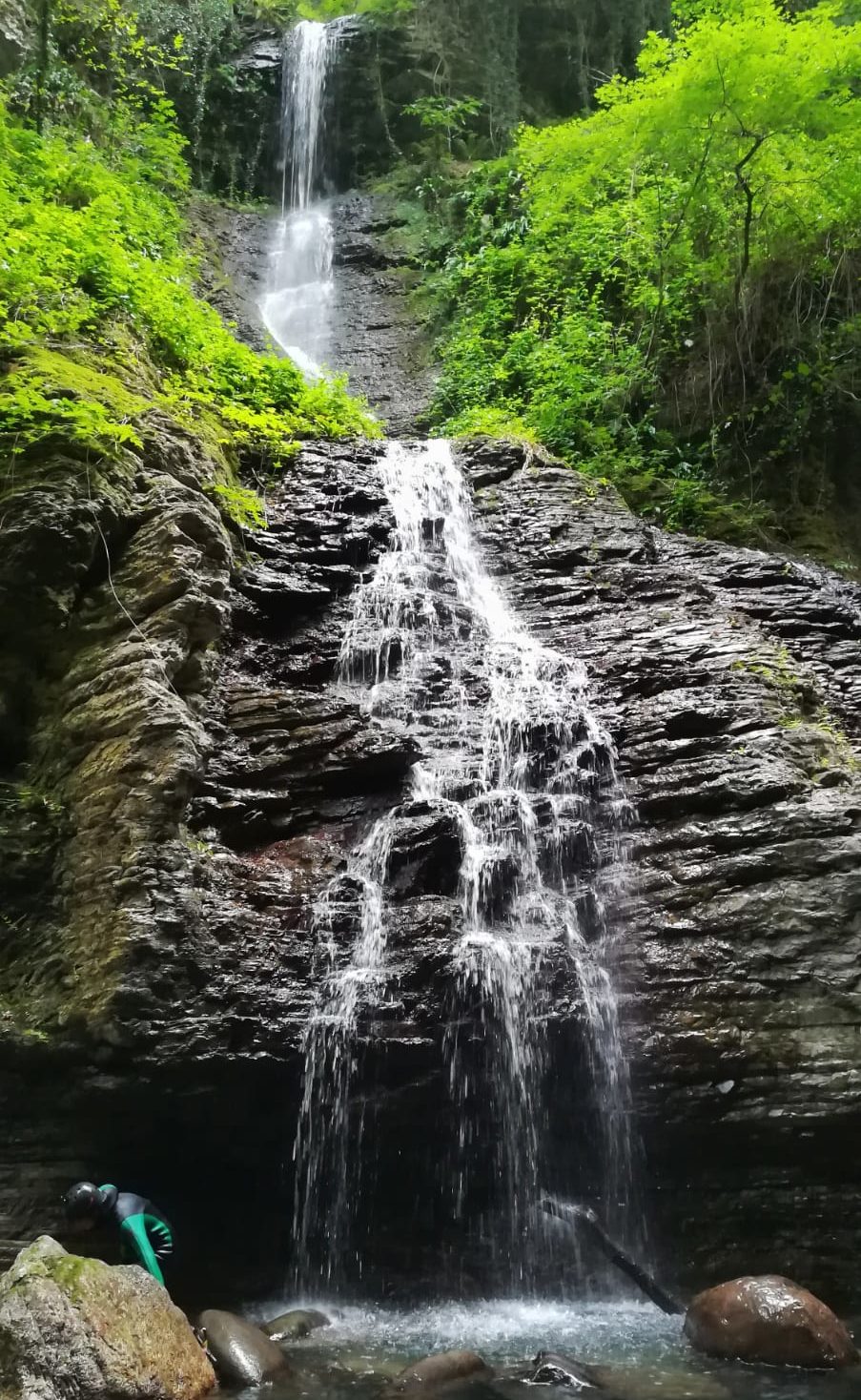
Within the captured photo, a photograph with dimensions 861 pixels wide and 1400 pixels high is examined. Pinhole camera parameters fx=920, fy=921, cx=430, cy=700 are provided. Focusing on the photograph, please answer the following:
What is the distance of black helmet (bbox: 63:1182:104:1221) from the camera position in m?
Answer: 5.54

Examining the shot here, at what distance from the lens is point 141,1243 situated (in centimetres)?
548

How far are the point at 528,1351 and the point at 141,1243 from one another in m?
2.41

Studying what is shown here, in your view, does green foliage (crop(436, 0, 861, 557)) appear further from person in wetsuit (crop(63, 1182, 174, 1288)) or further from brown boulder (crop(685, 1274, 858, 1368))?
person in wetsuit (crop(63, 1182, 174, 1288))

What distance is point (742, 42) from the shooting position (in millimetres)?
11930

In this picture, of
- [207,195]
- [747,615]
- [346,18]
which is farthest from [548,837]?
[346,18]

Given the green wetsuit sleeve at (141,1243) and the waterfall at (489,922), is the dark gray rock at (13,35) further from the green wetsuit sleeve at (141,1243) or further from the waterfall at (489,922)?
the green wetsuit sleeve at (141,1243)

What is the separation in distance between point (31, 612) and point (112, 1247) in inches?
200

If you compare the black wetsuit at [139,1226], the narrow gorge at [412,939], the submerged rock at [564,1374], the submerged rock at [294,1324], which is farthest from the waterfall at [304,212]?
the submerged rock at [564,1374]

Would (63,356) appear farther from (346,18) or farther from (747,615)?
(346,18)

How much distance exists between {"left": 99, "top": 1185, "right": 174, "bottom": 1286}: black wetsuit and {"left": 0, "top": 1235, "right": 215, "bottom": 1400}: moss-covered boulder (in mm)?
533

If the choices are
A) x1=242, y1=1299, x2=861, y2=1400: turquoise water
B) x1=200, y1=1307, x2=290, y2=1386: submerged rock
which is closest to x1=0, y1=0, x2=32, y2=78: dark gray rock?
x1=200, y1=1307, x2=290, y2=1386: submerged rock

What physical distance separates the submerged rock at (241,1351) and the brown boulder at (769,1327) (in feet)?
8.12

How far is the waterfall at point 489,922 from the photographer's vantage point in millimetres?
6715

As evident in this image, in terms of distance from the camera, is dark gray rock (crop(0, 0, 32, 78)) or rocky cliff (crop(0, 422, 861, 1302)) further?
dark gray rock (crop(0, 0, 32, 78))
